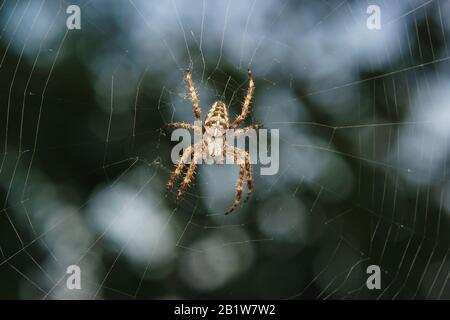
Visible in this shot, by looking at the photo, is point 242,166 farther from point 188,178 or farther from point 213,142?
point 188,178

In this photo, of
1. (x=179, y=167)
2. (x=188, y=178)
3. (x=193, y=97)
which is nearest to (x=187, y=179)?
(x=188, y=178)

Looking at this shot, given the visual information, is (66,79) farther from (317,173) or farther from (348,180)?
(348,180)

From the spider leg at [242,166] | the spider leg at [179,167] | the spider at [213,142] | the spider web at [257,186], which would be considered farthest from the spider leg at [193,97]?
the spider web at [257,186]

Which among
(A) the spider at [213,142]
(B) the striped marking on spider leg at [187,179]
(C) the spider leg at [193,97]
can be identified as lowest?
(B) the striped marking on spider leg at [187,179]

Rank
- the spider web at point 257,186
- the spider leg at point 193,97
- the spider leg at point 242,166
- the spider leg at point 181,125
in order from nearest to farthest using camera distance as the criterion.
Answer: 1. the spider leg at point 181,125
2. the spider leg at point 193,97
3. the spider leg at point 242,166
4. the spider web at point 257,186

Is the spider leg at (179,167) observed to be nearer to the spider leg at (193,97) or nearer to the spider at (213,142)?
the spider at (213,142)

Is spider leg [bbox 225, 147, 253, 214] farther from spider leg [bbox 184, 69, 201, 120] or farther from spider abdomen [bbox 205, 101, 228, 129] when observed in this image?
spider leg [bbox 184, 69, 201, 120]
